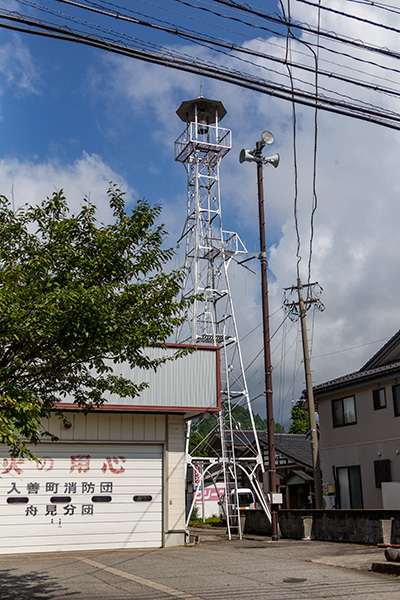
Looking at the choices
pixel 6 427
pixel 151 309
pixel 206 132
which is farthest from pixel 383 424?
pixel 6 427

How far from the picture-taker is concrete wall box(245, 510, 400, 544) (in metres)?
16.5

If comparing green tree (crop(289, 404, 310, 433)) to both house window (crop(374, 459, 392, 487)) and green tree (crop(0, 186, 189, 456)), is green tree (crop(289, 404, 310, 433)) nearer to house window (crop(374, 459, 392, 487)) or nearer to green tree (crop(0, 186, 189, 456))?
house window (crop(374, 459, 392, 487))

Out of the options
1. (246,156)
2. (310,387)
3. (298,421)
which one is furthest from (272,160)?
(298,421)

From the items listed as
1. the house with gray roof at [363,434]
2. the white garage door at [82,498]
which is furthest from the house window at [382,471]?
the white garage door at [82,498]

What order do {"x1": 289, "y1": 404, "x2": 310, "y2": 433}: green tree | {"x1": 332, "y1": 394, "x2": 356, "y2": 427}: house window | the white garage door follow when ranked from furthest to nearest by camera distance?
{"x1": 289, "y1": 404, "x2": 310, "y2": 433}: green tree → {"x1": 332, "y1": 394, "x2": 356, "y2": 427}: house window → the white garage door

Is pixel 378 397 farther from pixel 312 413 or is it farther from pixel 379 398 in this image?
pixel 312 413

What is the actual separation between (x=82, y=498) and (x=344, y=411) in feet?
42.8

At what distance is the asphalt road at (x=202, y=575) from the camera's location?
9680 mm

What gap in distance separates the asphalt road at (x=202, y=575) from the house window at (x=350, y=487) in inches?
333

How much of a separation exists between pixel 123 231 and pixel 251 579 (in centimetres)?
676

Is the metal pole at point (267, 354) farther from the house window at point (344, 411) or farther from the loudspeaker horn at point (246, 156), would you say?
the house window at point (344, 411)

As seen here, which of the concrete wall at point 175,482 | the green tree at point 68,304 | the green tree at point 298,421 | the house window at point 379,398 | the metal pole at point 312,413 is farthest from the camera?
the green tree at point 298,421

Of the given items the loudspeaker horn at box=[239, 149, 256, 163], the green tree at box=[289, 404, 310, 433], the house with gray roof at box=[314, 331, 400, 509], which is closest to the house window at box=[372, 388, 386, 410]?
the house with gray roof at box=[314, 331, 400, 509]

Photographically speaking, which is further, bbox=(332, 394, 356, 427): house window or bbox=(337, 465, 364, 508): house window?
bbox=(332, 394, 356, 427): house window
